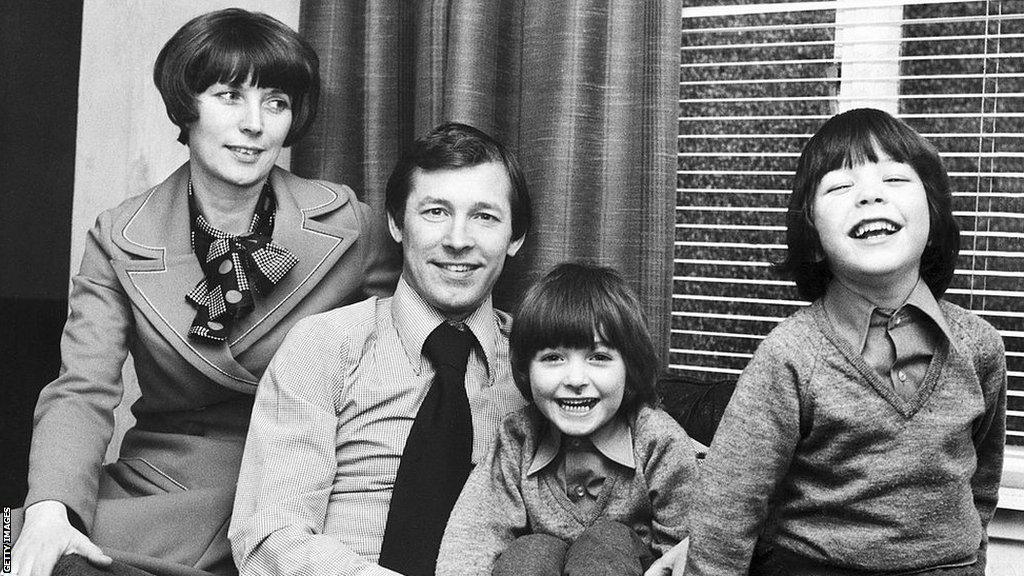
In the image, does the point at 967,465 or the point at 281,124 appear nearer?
the point at 967,465

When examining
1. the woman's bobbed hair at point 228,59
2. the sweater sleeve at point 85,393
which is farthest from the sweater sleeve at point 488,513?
the woman's bobbed hair at point 228,59

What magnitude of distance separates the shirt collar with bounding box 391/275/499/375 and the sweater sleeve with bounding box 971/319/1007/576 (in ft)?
2.51

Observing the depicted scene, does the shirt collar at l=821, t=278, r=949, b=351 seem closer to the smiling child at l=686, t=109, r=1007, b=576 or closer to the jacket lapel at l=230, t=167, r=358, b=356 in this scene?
the smiling child at l=686, t=109, r=1007, b=576

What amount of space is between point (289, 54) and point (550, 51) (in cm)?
51

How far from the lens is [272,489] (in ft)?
5.25

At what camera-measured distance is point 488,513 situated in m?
1.59

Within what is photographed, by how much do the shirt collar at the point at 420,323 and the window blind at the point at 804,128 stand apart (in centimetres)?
73

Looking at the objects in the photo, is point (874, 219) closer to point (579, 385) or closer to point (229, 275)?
point (579, 385)

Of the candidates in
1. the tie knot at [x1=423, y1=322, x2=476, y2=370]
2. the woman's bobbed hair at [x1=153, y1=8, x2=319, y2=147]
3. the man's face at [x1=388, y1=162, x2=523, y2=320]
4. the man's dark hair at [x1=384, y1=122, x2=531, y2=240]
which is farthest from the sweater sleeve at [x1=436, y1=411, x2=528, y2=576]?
the woman's bobbed hair at [x1=153, y1=8, x2=319, y2=147]

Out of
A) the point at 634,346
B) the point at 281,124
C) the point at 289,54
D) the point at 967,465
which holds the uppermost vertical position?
the point at 289,54

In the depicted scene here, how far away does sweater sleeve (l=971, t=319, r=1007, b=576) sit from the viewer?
1464 millimetres

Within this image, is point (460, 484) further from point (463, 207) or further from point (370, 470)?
point (463, 207)

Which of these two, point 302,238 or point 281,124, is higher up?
point 281,124

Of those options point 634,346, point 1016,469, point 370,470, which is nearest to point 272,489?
point 370,470
